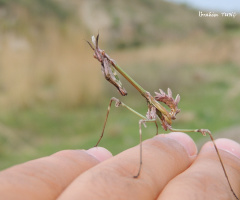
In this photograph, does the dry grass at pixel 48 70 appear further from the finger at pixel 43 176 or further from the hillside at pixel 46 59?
the finger at pixel 43 176

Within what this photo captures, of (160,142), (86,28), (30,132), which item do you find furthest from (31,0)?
(160,142)

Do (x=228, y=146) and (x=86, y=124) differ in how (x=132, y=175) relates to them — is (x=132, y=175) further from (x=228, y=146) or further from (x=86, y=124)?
(x=86, y=124)

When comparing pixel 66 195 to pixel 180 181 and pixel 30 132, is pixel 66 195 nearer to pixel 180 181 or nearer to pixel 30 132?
pixel 180 181

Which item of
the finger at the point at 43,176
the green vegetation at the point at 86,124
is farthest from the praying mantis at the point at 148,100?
the green vegetation at the point at 86,124

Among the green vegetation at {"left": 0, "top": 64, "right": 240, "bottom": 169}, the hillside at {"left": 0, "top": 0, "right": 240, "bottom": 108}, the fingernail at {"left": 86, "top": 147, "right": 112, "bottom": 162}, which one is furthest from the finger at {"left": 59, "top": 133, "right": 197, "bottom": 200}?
the hillside at {"left": 0, "top": 0, "right": 240, "bottom": 108}

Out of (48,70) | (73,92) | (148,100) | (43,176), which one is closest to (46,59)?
(48,70)

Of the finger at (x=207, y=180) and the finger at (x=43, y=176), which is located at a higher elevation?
the finger at (x=43, y=176)

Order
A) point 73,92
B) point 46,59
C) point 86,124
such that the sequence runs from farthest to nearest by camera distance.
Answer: point 46,59, point 73,92, point 86,124
